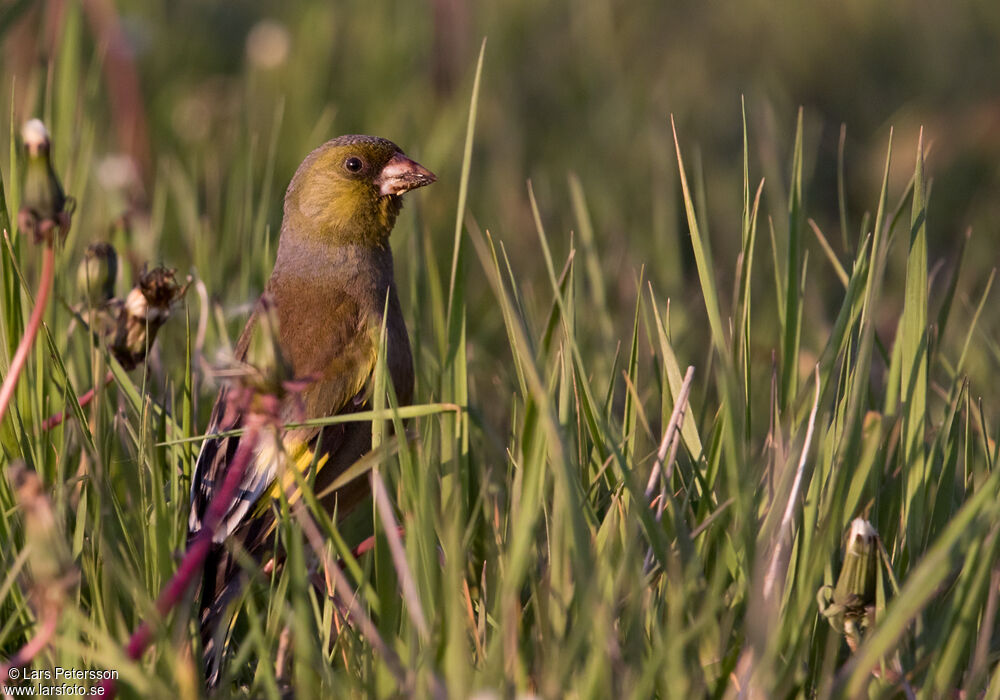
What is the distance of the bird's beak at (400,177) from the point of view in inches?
114

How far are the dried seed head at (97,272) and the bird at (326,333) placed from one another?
0.31 m

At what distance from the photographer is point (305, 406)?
2.37 meters

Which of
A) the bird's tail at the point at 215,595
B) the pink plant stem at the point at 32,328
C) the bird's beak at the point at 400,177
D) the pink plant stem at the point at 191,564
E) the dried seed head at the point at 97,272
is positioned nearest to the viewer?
the pink plant stem at the point at 191,564

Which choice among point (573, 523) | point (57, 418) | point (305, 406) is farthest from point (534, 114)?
point (573, 523)

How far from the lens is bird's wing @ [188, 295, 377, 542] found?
7.59 ft

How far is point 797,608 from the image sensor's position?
1708mm

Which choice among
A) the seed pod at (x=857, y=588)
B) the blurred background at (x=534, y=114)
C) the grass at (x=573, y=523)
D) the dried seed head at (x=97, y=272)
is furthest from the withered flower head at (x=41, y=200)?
the seed pod at (x=857, y=588)

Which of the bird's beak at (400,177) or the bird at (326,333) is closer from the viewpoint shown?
the bird at (326,333)

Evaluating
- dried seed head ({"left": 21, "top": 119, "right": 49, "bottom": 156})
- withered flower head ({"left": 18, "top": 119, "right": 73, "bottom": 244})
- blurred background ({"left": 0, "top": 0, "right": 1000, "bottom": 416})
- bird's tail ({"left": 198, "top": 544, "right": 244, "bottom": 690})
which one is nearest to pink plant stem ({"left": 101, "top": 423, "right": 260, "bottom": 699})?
bird's tail ({"left": 198, "top": 544, "right": 244, "bottom": 690})

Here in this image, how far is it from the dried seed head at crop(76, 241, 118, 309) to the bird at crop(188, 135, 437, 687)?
0.31 m

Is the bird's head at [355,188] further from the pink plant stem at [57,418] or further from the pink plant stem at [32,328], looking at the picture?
the pink plant stem at [32,328]

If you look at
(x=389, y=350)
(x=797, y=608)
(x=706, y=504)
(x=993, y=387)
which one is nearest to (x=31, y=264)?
(x=389, y=350)

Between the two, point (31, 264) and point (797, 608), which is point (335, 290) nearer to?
point (31, 264)

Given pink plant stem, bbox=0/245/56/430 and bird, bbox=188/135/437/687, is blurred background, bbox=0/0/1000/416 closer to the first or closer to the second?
bird, bbox=188/135/437/687
